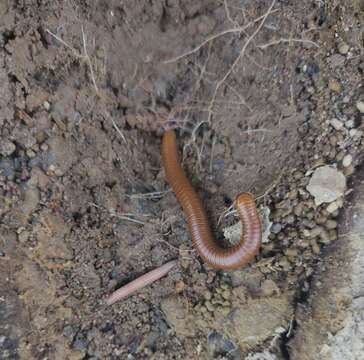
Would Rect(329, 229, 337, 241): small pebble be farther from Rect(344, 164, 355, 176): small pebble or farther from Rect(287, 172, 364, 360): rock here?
Rect(344, 164, 355, 176): small pebble

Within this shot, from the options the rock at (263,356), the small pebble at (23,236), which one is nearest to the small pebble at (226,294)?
the rock at (263,356)

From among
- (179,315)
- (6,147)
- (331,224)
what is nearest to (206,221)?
(179,315)

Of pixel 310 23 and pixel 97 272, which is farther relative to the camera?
pixel 97 272

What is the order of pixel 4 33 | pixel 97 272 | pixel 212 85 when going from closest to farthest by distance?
1. pixel 4 33
2. pixel 212 85
3. pixel 97 272

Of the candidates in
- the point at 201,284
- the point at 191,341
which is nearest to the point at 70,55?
the point at 201,284

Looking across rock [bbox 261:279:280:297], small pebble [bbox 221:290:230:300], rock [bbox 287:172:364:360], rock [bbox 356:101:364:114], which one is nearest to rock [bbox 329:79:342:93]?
rock [bbox 356:101:364:114]

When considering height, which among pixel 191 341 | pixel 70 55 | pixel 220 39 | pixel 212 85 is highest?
pixel 70 55

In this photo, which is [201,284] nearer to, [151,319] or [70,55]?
[151,319]
